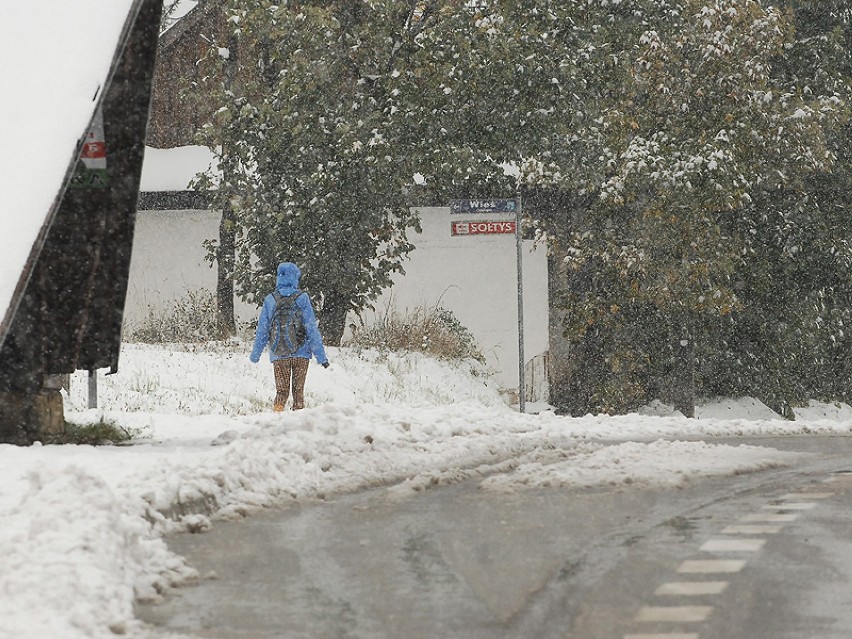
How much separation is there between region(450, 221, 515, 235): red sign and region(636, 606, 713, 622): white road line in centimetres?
1148

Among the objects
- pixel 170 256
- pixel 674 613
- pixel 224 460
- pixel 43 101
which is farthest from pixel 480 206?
pixel 170 256

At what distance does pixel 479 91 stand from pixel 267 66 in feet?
13.3

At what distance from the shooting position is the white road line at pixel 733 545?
27.7ft

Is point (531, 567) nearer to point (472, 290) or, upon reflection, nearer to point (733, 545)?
point (733, 545)

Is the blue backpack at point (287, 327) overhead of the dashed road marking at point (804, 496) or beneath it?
overhead

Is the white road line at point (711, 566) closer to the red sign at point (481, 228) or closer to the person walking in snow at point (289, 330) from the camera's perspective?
the person walking in snow at point (289, 330)

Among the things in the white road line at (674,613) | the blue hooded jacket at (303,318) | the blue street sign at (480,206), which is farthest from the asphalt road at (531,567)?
the blue street sign at (480,206)

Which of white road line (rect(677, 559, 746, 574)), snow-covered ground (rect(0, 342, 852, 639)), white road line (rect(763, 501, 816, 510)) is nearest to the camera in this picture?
snow-covered ground (rect(0, 342, 852, 639))

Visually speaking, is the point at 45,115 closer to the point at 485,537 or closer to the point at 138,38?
the point at 138,38

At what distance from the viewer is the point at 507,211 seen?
18.7 metres

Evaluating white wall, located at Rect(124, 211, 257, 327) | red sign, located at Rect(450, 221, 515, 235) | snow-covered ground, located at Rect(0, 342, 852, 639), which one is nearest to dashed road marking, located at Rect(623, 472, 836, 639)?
snow-covered ground, located at Rect(0, 342, 852, 639)

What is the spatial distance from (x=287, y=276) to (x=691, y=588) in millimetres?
10364

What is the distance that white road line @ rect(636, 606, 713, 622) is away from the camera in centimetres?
668

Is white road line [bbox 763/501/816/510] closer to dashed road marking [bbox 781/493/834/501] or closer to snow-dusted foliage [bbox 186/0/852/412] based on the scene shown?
dashed road marking [bbox 781/493/834/501]
